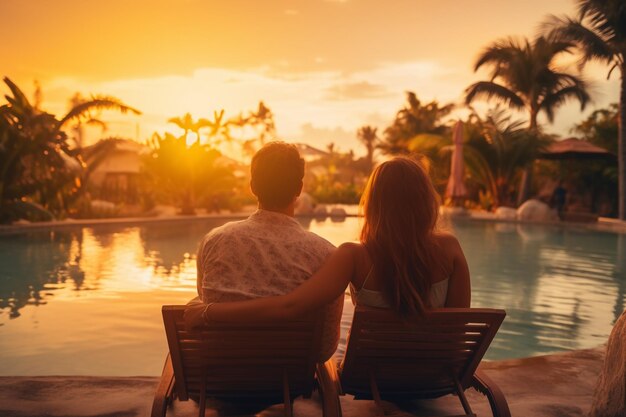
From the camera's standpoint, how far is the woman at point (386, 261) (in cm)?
217

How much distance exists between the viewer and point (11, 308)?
684 cm

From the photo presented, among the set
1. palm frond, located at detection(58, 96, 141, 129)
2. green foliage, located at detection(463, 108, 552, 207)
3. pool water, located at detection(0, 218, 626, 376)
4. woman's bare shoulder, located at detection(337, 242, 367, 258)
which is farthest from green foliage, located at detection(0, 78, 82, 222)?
green foliage, located at detection(463, 108, 552, 207)

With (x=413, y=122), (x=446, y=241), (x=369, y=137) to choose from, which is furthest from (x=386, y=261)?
(x=369, y=137)

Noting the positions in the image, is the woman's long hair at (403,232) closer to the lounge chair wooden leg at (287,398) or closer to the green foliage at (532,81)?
the lounge chair wooden leg at (287,398)

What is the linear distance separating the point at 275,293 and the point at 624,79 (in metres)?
23.5

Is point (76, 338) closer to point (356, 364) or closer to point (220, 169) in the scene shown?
point (356, 364)

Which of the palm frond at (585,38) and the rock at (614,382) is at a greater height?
the palm frond at (585,38)

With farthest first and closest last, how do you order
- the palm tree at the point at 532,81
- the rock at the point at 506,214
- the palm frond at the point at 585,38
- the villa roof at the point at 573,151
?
the palm tree at the point at 532,81 < the villa roof at the point at 573,151 < the rock at the point at 506,214 < the palm frond at the point at 585,38

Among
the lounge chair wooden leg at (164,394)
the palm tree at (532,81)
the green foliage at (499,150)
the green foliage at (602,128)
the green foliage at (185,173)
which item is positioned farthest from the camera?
the green foliage at (602,128)

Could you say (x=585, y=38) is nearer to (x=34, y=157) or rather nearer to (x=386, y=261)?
(x=34, y=157)

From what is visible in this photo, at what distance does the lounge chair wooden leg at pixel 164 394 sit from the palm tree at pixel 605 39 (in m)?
22.5

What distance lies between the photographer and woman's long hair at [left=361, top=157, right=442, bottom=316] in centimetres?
224

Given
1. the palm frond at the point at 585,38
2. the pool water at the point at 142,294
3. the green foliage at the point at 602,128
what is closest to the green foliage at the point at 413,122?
the green foliage at the point at 602,128

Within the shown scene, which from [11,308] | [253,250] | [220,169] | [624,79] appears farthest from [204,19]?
[253,250]
